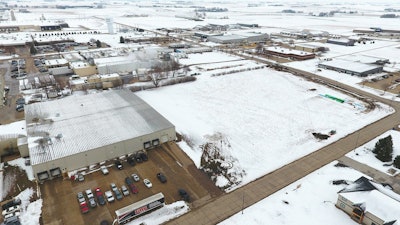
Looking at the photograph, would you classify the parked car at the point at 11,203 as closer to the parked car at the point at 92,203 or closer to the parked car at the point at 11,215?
the parked car at the point at 11,215

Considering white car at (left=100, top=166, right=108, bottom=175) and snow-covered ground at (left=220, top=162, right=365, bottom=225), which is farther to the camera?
white car at (left=100, top=166, right=108, bottom=175)

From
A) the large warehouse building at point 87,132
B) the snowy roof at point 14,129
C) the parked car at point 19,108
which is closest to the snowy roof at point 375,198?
the large warehouse building at point 87,132

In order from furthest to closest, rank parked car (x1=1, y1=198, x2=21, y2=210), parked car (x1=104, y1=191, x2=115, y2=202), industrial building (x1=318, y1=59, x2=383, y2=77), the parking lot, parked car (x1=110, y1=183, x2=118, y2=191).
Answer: industrial building (x1=318, y1=59, x2=383, y2=77) → parked car (x1=110, y1=183, x2=118, y2=191) → parked car (x1=104, y1=191, x2=115, y2=202) → parked car (x1=1, y1=198, x2=21, y2=210) → the parking lot

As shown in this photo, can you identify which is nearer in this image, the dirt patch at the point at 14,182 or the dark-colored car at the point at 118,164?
the dirt patch at the point at 14,182

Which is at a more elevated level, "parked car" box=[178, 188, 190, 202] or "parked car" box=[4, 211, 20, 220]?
"parked car" box=[178, 188, 190, 202]

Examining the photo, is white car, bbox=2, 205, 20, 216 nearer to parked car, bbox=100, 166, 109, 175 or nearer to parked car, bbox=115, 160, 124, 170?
parked car, bbox=100, 166, 109, 175

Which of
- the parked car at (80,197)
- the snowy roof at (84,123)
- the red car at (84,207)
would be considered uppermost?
the snowy roof at (84,123)

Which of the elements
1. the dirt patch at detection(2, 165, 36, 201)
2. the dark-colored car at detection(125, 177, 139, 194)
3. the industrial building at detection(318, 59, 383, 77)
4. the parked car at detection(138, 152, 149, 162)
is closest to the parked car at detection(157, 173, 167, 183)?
the dark-colored car at detection(125, 177, 139, 194)
